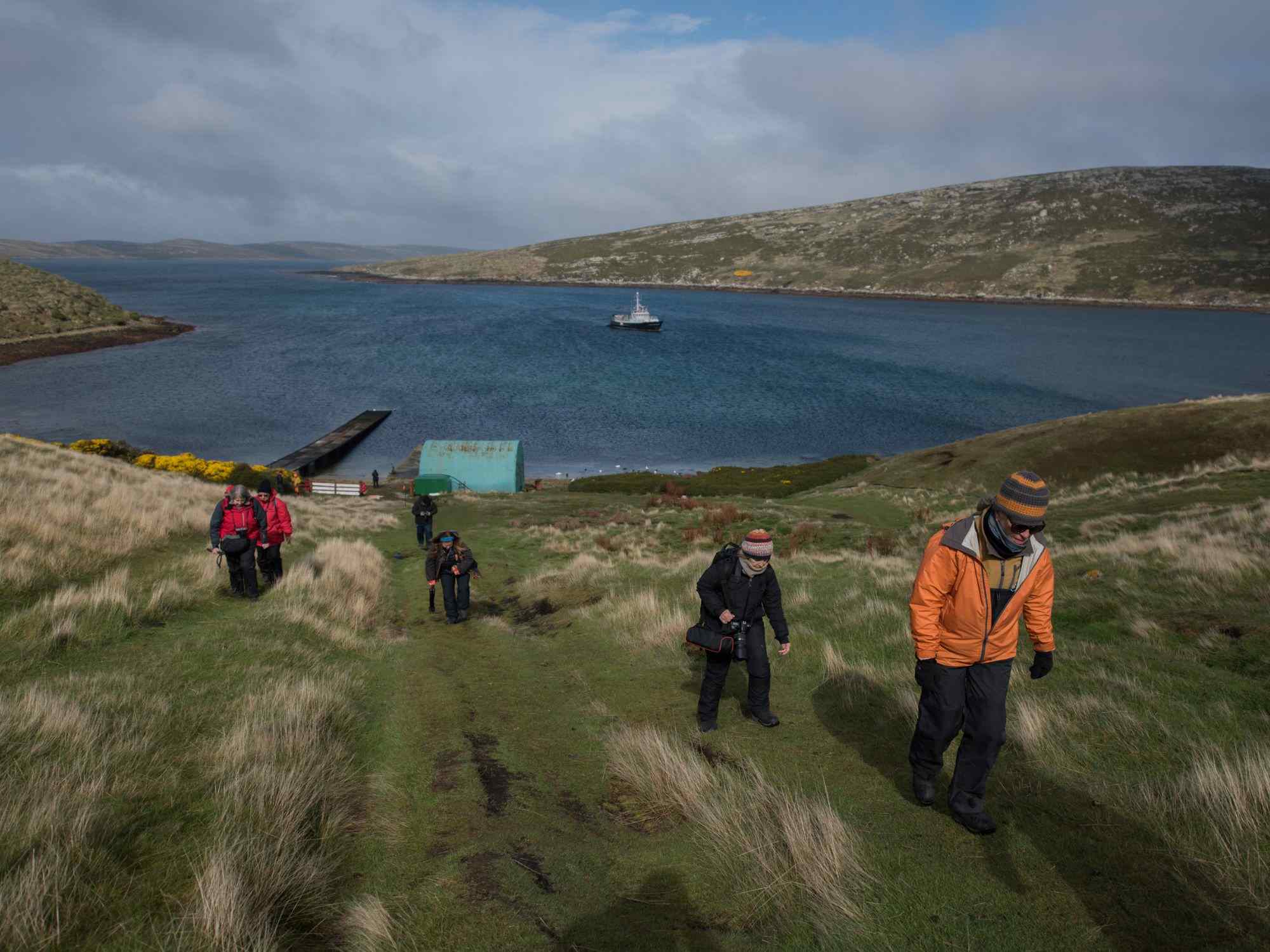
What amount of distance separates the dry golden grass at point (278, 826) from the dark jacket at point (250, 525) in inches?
213

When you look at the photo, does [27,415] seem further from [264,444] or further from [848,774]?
[848,774]

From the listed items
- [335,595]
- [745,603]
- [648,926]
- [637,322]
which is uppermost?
[745,603]

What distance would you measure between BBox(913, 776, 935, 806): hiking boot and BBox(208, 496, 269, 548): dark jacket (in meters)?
11.6

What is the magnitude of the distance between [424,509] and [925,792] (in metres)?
18.6

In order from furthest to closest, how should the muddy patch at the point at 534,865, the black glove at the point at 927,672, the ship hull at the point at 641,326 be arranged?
the ship hull at the point at 641,326 < the black glove at the point at 927,672 < the muddy patch at the point at 534,865

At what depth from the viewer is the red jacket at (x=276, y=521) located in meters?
13.5

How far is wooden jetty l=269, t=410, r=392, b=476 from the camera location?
5269cm

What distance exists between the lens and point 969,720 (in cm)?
570

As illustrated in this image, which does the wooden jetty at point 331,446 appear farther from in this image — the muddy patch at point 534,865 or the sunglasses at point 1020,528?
the sunglasses at point 1020,528

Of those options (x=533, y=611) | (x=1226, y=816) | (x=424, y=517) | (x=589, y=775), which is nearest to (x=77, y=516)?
(x=424, y=517)

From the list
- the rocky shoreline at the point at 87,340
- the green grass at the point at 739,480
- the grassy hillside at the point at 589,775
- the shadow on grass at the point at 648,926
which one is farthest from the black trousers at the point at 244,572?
the rocky shoreline at the point at 87,340

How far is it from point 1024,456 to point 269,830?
39.7 metres

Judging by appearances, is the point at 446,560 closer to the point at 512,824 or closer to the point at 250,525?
the point at 250,525

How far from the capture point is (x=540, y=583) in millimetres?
16594
